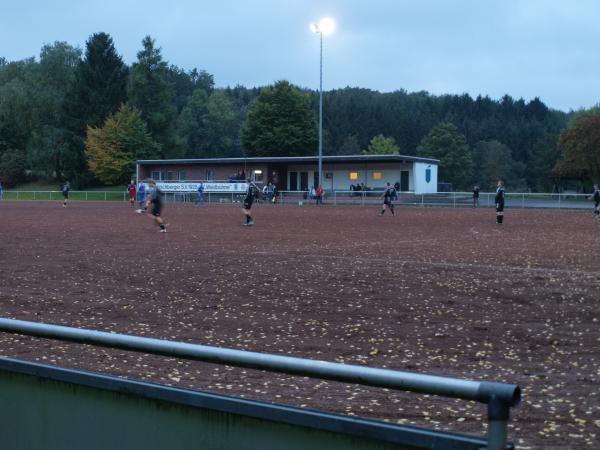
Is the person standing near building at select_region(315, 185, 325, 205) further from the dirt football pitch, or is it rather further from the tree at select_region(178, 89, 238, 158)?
the tree at select_region(178, 89, 238, 158)

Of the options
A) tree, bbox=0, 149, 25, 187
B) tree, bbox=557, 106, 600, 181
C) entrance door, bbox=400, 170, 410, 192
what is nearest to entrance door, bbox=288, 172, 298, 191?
entrance door, bbox=400, 170, 410, 192

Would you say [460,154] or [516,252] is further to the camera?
[460,154]

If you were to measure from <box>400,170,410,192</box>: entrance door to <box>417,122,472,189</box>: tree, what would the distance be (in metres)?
41.2

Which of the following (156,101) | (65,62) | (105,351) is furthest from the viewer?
(65,62)

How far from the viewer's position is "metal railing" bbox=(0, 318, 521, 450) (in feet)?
6.95

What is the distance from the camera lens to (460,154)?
103 meters

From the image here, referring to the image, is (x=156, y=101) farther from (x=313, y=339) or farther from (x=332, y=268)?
(x=313, y=339)

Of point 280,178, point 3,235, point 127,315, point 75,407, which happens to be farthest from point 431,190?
point 75,407

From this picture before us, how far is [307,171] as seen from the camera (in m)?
67.9

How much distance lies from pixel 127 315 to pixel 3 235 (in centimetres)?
1491

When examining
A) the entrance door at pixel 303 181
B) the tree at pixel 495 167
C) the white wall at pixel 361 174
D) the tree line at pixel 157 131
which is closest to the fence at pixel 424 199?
the white wall at pixel 361 174

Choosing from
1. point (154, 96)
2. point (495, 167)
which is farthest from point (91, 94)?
point (495, 167)

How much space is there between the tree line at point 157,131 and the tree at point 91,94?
0.40 ft

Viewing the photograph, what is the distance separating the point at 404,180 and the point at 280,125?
27.5 metres
